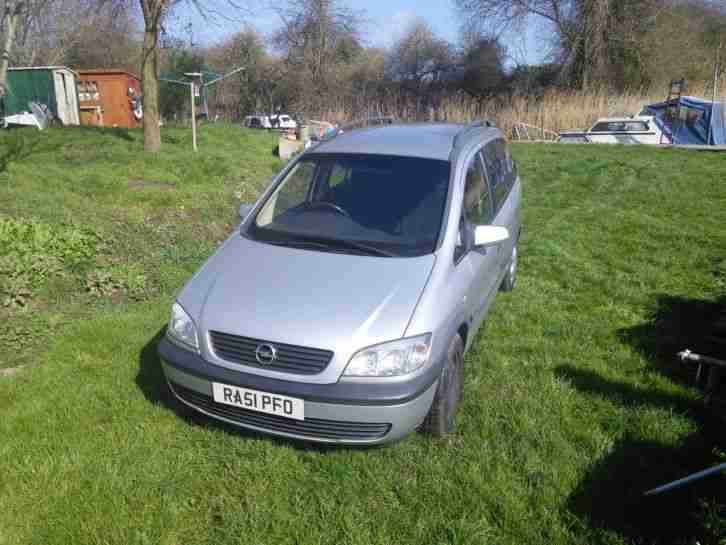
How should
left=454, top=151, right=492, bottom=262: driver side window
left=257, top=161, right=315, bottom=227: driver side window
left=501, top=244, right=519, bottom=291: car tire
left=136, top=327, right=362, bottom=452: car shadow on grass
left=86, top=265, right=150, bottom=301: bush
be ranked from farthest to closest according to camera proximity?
left=501, top=244, right=519, bottom=291: car tire < left=86, top=265, right=150, bottom=301: bush < left=257, top=161, right=315, bottom=227: driver side window < left=454, top=151, right=492, bottom=262: driver side window < left=136, top=327, right=362, bottom=452: car shadow on grass

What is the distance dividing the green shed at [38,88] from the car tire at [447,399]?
22243 millimetres

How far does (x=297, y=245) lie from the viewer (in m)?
3.56

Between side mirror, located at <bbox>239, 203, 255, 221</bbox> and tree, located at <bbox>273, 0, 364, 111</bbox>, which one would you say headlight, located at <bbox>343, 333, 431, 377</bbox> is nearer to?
side mirror, located at <bbox>239, 203, 255, 221</bbox>

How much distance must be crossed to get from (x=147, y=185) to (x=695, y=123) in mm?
18397

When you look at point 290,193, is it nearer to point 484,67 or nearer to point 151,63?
point 151,63

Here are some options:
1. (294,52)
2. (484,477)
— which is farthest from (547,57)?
(484,477)

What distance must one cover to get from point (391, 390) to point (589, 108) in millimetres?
21957

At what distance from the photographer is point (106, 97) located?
79.8ft

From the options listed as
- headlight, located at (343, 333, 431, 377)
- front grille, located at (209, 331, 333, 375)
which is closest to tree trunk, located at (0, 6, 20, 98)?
front grille, located at (209, 331, 333, 375)

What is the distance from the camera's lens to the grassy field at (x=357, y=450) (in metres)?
2.61

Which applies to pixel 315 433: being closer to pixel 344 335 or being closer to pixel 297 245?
pixel 344 335

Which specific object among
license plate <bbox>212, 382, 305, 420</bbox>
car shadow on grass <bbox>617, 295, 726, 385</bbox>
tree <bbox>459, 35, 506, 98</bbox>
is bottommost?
car shadow on grass <bbox>617, 295, 726, 385</bbox>

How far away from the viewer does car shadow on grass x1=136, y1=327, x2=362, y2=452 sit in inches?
125

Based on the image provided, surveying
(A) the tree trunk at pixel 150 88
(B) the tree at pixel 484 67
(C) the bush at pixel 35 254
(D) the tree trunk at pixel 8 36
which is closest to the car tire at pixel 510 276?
(C) the bush at pixel 35 254
